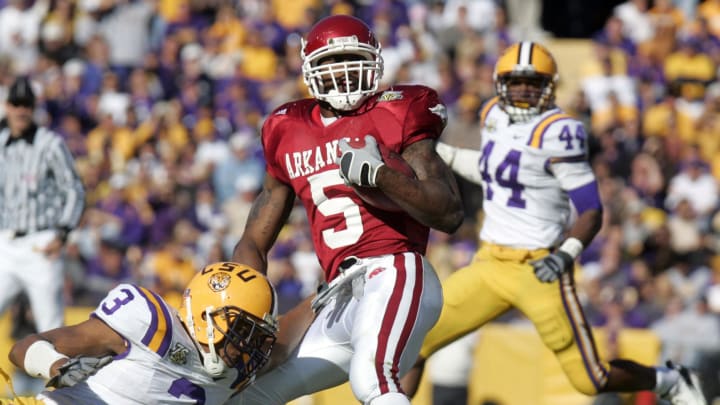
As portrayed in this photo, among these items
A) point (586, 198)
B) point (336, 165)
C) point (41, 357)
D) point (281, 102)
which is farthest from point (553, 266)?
point (281, 102)

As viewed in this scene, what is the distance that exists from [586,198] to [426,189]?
200 centimetres

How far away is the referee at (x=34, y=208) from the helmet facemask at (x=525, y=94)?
8.53 feet

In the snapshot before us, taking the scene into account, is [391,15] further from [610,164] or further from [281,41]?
[610,164]

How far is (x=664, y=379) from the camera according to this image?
6.58m

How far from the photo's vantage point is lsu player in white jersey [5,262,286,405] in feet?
14.0

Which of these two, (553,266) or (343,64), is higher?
(343,64)

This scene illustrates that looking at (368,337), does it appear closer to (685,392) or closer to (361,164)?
(361,164)

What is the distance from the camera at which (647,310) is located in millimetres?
9641

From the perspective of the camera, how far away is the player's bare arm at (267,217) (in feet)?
17.4

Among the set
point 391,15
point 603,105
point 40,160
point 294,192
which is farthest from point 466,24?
point 294,192

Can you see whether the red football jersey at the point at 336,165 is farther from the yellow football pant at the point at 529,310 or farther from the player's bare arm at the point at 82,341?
the yellow football pant at the point at 529,310

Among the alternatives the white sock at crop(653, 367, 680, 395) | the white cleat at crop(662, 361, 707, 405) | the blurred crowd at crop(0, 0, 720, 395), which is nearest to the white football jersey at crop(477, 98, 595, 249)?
the white sock at crop(653, 367, 680, 395)

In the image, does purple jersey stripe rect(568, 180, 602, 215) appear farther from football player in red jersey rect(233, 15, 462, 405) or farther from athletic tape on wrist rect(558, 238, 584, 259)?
football player in red jersey rect(233, 15, 462, 405)

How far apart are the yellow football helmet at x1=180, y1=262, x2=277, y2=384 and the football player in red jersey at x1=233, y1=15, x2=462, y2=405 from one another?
40 cm
